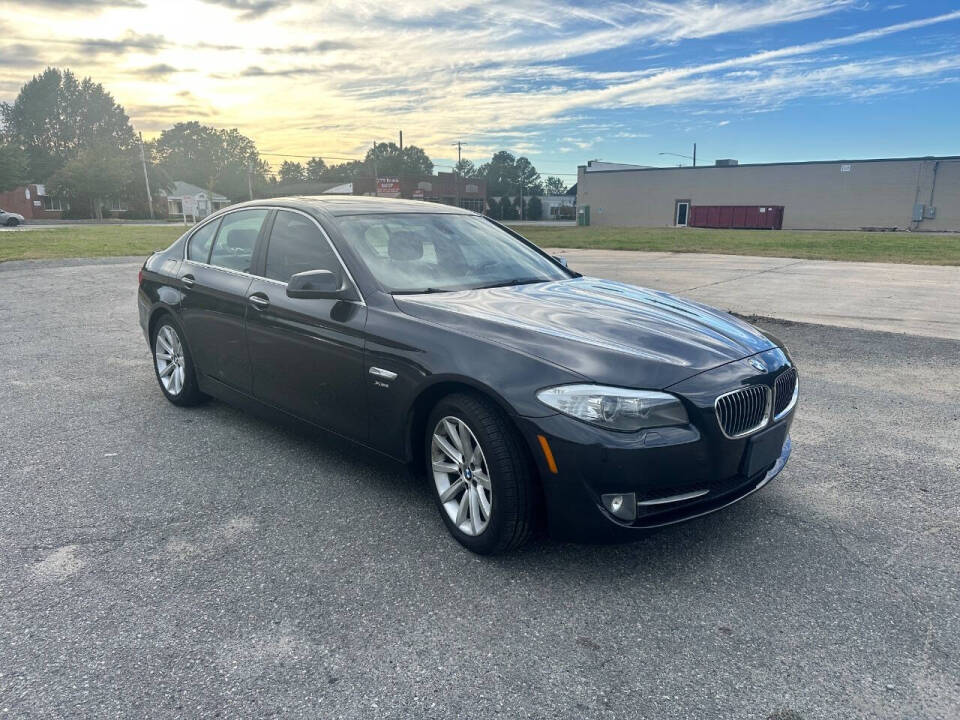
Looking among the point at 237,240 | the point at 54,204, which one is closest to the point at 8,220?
the point at 54,204

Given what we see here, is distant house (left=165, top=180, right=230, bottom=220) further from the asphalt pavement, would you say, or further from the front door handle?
the front door handle

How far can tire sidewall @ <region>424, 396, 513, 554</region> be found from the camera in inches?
116

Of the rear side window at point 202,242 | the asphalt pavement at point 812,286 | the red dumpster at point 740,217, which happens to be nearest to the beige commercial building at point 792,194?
the red dumpster at point 740,217

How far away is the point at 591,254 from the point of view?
22.0 meters

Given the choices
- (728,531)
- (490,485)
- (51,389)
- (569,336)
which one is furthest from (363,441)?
(51,389)

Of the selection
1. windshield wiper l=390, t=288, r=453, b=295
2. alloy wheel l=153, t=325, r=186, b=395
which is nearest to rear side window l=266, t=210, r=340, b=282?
windshield wiper l=390, t=288, r=453, b=295

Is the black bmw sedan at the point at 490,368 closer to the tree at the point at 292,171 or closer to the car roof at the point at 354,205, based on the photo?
the car roof at the point at 354,205

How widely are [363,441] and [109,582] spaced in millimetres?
1311

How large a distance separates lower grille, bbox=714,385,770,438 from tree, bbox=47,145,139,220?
3058 inches

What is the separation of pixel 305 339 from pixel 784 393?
255 centimetres

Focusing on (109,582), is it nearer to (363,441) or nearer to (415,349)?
(363,441)

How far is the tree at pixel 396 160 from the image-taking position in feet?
324

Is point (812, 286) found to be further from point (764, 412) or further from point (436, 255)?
point (764, 412)

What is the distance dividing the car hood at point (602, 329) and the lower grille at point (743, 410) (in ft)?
0.54
